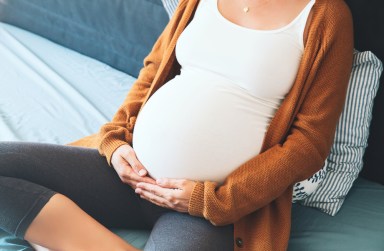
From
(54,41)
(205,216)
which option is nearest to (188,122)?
(205,216)

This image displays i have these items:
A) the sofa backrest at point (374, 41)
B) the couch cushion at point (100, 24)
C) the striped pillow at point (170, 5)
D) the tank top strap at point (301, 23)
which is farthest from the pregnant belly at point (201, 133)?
the couch cushion at point (100, 24)

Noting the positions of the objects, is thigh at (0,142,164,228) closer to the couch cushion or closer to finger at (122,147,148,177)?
finger at (122,147,148,177)

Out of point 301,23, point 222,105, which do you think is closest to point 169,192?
point 222,105

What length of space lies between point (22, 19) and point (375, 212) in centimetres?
175

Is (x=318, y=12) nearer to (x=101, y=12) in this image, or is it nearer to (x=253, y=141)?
(x=253, y=141)

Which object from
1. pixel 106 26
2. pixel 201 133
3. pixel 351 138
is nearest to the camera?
pixel 201 133

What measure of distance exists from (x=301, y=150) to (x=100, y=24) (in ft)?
4.00

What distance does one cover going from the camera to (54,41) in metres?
2.12

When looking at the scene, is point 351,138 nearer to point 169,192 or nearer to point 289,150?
point 289,150

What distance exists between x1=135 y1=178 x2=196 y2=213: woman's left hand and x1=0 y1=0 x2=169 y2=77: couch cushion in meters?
0.84

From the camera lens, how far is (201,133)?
1.01 meters

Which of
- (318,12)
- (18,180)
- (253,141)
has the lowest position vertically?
(18,180)

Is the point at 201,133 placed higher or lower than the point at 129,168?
higher

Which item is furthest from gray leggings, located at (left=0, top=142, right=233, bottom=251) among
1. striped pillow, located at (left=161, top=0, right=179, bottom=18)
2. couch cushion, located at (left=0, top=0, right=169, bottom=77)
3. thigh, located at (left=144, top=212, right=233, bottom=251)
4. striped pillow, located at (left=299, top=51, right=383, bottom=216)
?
couch cushion, located at (left=0, top=0, right=169, bottom=77)
